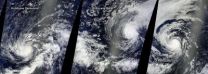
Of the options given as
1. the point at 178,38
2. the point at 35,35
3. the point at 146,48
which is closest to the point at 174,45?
the point at 178,38

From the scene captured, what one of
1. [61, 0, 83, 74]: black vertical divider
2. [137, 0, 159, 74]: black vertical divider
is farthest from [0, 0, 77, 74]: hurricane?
[137, 0, 159, 74]: black vertical divider

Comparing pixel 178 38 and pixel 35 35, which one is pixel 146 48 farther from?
pixel 35 35

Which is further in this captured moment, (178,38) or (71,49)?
(71,49)

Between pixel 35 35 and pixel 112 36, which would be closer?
pixel 112 36

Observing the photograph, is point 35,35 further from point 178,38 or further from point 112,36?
point 178,38

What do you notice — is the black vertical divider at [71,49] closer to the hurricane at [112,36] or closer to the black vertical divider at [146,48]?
the hurricane at [112,36]

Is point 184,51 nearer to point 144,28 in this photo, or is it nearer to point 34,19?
point 144,28

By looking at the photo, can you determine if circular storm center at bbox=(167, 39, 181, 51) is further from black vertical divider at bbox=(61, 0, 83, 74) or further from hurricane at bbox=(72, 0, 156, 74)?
black vertical divider at bbox=(61, 0, 83, 74)

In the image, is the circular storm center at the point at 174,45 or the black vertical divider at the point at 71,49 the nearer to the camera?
the circular storm center at the point at 174,45

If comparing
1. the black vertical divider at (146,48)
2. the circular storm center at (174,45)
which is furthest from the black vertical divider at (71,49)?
the circular storm center at (174,45)

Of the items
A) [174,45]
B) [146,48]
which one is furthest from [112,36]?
[174,45]

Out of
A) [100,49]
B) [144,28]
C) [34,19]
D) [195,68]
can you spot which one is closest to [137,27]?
[144,28]
